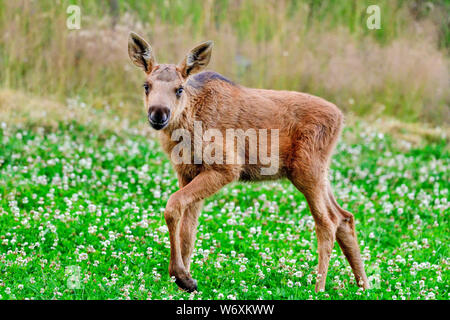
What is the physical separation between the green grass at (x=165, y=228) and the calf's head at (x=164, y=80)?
59.1 inches

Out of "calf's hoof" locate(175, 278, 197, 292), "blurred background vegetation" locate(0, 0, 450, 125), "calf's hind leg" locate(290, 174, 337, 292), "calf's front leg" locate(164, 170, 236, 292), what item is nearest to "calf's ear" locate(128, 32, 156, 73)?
"calf's front leg" locate(164, 170, 236, 292)

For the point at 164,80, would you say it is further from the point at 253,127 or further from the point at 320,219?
the point at 320,219

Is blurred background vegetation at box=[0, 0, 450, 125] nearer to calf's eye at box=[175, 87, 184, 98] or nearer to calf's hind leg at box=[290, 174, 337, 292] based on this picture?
calf's eye at box=[175, 87, 184, 98]

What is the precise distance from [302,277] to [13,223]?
3.07 meters

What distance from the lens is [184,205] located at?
17.9ft

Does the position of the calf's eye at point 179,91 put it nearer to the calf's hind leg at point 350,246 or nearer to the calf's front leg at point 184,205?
the calf's front leg at point 184,205

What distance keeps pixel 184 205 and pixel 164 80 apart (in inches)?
45.1

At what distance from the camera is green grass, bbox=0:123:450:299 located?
18.5ft

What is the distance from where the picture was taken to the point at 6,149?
8.99 meters

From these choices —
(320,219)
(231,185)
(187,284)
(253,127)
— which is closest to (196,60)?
(253,127)

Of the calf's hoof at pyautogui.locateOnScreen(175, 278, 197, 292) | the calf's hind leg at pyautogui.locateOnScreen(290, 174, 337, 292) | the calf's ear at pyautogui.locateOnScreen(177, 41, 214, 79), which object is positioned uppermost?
the calf's ear at pyautogui.locateOnScreen(177, 41, 214, 79)

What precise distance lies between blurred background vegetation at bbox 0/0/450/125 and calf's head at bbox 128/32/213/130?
5.60 metres
